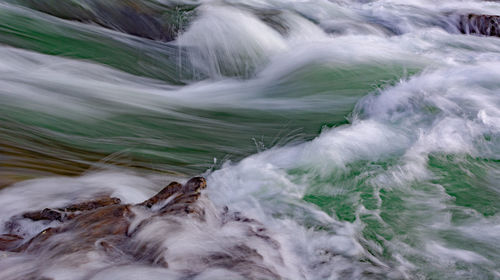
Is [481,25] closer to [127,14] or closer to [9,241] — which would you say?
[127,14]

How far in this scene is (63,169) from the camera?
11.4ft

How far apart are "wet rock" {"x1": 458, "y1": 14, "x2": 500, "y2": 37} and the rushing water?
137 centimetres

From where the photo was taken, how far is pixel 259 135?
467cm

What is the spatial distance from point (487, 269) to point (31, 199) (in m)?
2.71

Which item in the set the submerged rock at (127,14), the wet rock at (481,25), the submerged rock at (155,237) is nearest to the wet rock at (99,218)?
the submerged rock at (155,237)

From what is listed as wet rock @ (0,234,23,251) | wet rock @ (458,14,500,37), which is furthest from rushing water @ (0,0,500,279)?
wet rock @ (458,14,500,37)

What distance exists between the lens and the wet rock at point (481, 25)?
921 cm

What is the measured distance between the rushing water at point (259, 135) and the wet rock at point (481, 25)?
4.50 feet

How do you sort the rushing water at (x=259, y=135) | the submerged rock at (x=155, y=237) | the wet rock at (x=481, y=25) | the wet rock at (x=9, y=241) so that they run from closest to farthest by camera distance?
the submerged rock at (x=155, y=237), the wet rock at (x=9, y=241), the rushing water at (x=259, y=135), the wet rock at (x=481, y=25)

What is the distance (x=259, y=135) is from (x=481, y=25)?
22.1 ft

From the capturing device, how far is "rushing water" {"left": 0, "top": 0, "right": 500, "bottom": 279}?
271 centimetres

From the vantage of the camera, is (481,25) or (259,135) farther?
(481,25)

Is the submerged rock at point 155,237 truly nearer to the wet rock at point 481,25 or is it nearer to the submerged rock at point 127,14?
the submerged rock at point 127,14

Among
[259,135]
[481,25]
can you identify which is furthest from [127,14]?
[481,25]
